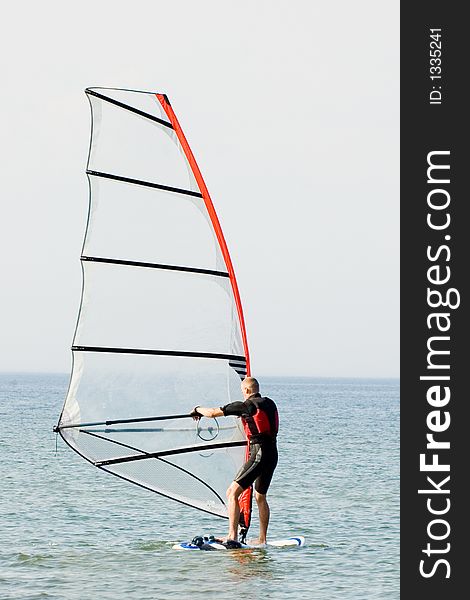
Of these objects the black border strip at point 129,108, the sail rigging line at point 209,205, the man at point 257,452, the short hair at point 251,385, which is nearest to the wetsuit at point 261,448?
the man at point 257,452

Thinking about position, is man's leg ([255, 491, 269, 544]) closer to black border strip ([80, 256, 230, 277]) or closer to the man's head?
the man's head

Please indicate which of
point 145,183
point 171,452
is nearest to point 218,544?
point 171,452

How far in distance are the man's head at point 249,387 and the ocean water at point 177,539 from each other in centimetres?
144

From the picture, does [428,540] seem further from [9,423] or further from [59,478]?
[9,423]

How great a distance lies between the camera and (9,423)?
3662cm

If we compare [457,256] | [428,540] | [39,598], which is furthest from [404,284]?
[39,598]

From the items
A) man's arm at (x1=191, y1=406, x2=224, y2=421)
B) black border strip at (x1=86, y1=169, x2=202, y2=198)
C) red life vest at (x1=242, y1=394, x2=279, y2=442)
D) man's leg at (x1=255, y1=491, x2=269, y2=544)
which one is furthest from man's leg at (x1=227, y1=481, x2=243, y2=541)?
black border strip at (x1=86, y1=169, x2=202, y2=198)

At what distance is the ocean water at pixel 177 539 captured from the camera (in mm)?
8766

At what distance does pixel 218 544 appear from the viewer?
9.67 m

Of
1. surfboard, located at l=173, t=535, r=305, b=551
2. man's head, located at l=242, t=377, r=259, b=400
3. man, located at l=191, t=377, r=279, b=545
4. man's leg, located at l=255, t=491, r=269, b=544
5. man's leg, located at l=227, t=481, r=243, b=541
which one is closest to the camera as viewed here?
man's head, located at l=242, t=377, r=259, b=400

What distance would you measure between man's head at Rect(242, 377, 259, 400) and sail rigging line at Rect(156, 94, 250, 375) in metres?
0.51

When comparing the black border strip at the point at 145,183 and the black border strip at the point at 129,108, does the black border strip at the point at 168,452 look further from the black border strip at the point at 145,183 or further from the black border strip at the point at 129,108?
the black border strip at the point at 129,108

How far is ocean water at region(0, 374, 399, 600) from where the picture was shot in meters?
8.77

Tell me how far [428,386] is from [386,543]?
3.47 meters
